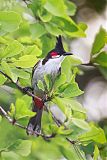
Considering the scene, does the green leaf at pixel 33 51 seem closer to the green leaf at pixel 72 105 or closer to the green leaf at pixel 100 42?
the green leaf at pixel 72 105

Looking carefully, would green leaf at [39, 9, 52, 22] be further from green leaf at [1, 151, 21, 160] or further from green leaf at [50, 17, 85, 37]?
green leaf at [1, 151, 21, 160]

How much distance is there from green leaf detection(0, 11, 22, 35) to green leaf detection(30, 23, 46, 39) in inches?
14.4

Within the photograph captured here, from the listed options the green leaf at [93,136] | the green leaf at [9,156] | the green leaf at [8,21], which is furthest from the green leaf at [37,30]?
the green leaf at [9,156]

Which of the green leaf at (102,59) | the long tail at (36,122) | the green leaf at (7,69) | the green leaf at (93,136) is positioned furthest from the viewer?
the green leaf at (102,59)

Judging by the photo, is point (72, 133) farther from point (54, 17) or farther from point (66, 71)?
point (54, 17)

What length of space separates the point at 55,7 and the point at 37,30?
11 centimetres

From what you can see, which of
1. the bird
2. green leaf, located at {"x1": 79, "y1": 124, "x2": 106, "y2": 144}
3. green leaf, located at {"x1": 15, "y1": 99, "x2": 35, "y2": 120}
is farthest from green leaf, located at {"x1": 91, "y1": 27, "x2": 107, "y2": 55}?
green leaf, located at {"x1": 15, "y1": 99, "x2": 35, "y2": 120}

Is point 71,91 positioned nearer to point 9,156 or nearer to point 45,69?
point 9,156

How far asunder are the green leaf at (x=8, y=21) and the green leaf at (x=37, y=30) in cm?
36

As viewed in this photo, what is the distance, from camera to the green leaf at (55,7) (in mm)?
1952

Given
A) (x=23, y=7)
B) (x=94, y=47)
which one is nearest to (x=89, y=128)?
(x=94, y=47)

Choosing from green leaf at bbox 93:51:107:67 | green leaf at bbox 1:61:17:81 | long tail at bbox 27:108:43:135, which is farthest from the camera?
green leaf at bbox 93:51:107:67

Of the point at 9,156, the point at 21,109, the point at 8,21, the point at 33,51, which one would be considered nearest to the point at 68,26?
the point at 33,51

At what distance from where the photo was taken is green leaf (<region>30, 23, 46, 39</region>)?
2002 millimetres
